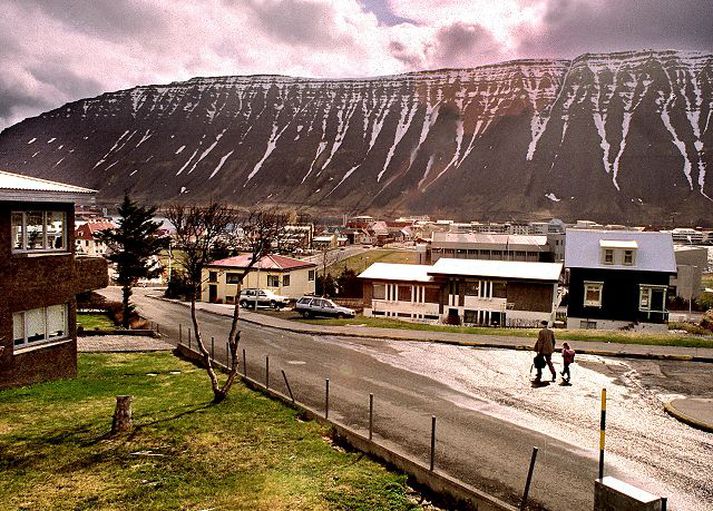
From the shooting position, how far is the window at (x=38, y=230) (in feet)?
60.8

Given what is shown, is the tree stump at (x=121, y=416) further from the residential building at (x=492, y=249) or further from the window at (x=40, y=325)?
the residential building at (x=492, y=249)

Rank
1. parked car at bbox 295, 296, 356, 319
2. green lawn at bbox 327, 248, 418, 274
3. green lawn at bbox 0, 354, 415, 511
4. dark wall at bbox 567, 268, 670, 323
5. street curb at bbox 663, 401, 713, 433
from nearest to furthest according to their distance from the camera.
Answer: green lawn at bbox 0, 354, 415, 511 → street curb at bbox 663, 401, 713, 433 → dark wall at bbox 567, 268, 670, 323 → parked car at bbox 295, 296, 356, 319 → green lawn at bbox 327, 248, 418, 274

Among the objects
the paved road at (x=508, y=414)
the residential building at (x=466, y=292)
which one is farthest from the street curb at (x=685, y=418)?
the residential building at (x=466, y=292)

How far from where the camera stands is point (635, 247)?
1553 inches

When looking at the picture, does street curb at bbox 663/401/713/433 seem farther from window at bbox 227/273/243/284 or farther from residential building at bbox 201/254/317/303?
window at bbox 227/273/243/284

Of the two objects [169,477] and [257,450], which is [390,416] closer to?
[257,450]

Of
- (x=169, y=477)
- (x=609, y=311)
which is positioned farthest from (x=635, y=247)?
(x=169, y=477)

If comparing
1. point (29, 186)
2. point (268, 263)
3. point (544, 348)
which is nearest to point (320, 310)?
point (268, 263)

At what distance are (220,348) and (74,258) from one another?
8.94 meters

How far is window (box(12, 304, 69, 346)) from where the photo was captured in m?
18.8

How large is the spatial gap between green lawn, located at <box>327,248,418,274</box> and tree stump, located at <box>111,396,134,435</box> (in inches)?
2317

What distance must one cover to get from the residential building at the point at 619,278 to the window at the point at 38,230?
109ft

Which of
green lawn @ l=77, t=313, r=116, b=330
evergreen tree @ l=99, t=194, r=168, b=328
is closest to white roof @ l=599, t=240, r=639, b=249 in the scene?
evergreen tree @ l=99, t=194, r=168, b=328

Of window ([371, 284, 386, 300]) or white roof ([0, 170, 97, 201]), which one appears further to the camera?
window ([371, 284, 386, 300])
